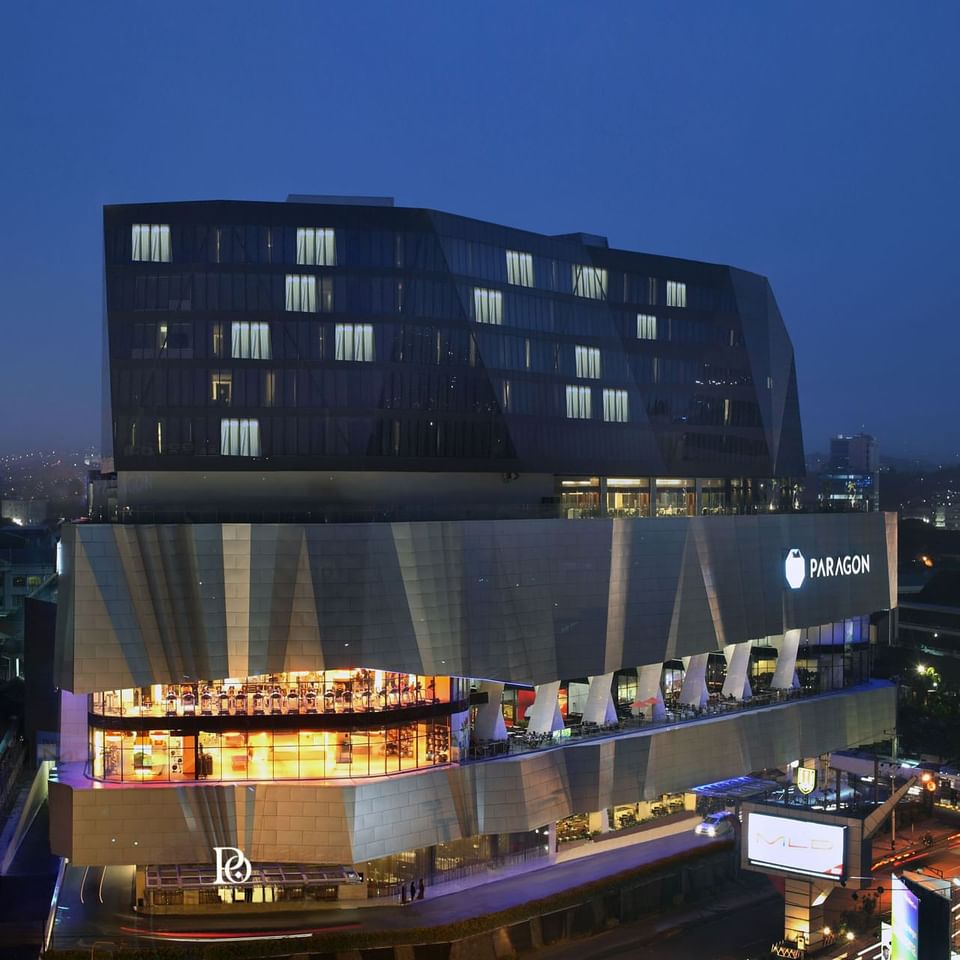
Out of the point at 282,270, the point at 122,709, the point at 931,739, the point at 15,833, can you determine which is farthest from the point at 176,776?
the point at 931,739

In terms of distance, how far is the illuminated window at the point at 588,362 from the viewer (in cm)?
8012

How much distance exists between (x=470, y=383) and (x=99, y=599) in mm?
27058

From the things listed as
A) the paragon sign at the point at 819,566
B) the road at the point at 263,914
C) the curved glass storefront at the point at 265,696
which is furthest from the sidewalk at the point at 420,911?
the paragon sign at the point at 819,566

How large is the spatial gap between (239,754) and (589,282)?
3924 cm

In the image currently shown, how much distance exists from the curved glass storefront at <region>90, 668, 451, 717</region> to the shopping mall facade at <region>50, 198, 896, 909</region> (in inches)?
5.4

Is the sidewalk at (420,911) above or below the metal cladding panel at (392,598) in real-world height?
below

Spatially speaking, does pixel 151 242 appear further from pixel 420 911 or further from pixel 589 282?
pixel 420 911

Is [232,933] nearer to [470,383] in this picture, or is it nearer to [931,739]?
[470,383]

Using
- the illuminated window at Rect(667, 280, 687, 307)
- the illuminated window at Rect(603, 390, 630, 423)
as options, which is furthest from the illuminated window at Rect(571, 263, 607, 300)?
the illuminated window at Rect(603, 390, 630, 423)

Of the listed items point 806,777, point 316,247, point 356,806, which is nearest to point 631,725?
point 806,777

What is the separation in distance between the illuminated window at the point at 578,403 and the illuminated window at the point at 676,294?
35.4 ft

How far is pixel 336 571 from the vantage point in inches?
2251

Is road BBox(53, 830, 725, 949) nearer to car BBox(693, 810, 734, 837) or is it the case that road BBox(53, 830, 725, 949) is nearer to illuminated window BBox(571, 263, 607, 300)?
car BBox(693, 810, 734, 837)

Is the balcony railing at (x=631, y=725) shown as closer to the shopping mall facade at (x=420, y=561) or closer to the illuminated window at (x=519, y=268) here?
the shopping mall facade at (x=420, y=561)
